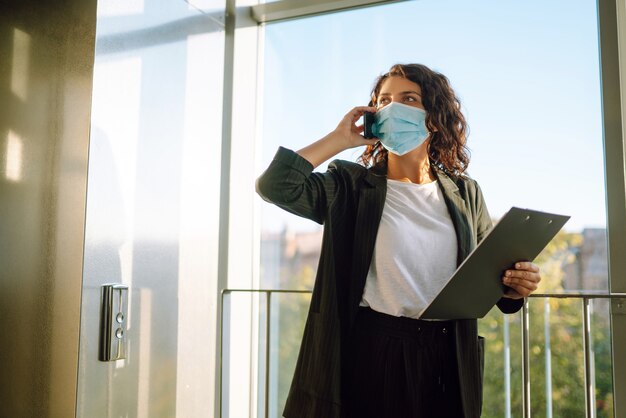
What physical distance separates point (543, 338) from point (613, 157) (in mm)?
719

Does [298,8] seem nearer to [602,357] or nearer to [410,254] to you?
[410,254]

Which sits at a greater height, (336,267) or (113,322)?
(336,267)

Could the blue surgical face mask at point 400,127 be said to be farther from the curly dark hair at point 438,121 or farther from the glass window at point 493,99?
the glass window at point 493,99

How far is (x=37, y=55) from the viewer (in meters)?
2.07

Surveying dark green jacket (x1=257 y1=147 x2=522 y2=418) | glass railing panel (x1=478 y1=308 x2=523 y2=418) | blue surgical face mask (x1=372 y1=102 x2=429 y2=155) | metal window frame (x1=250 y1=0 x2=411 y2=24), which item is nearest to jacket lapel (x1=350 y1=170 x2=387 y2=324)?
dark green jacket (x1=257 y1=147 x2=522 y2=418)

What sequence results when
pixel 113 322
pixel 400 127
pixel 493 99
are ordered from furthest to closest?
pixel 493 99
pixel 113 322
pixel 400 127

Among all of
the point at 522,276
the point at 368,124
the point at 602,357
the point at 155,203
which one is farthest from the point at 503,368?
the point at 155,203

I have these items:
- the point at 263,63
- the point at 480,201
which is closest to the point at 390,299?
the point at 480,201

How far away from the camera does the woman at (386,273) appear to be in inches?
59.9

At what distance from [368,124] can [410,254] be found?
0.39 meters

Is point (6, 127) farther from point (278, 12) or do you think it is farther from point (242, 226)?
point (278, 12)

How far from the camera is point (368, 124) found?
1.73 meters

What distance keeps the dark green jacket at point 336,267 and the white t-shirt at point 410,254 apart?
26 mm

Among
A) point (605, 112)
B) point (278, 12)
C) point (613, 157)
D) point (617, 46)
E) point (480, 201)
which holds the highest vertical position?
point (278, 12)
